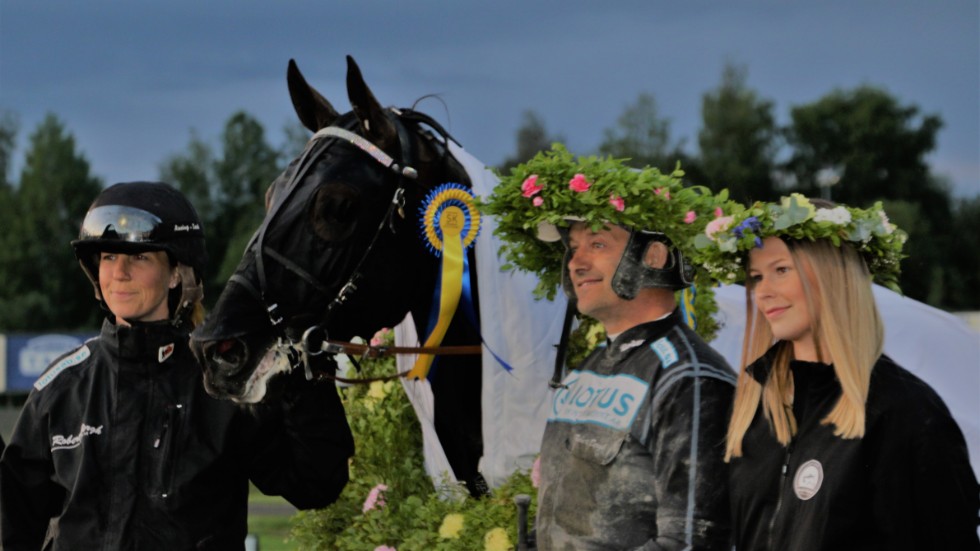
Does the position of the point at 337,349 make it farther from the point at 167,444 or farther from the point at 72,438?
the point at 72,438

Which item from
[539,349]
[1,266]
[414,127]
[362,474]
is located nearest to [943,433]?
[539,349]

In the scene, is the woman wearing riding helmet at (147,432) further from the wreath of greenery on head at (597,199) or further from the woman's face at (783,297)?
the woman's face at (783,297)

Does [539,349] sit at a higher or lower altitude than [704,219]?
lower

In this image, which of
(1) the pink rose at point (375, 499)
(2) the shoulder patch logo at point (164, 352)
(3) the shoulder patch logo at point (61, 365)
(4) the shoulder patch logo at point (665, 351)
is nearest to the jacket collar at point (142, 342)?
(2) the shoulder patch logo at point (164, 352)

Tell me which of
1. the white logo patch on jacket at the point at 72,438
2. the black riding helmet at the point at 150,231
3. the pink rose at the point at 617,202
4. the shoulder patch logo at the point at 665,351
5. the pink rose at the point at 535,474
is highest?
the pink rose at the point at 617,202

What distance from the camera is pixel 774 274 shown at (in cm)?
281

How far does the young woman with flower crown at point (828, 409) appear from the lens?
245 cm

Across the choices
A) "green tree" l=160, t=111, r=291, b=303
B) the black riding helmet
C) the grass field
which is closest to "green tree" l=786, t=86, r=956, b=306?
"green tree" l=160, t=111, r=291, b=303

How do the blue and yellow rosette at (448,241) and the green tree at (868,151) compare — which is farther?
the green tree at (868,151)

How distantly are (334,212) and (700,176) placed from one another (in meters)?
32.0

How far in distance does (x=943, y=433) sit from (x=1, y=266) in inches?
1533

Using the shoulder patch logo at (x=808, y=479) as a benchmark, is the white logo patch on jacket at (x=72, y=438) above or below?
below

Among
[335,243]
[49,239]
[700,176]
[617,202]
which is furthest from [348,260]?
[49,239]

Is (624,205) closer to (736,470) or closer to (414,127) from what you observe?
(736,470)
